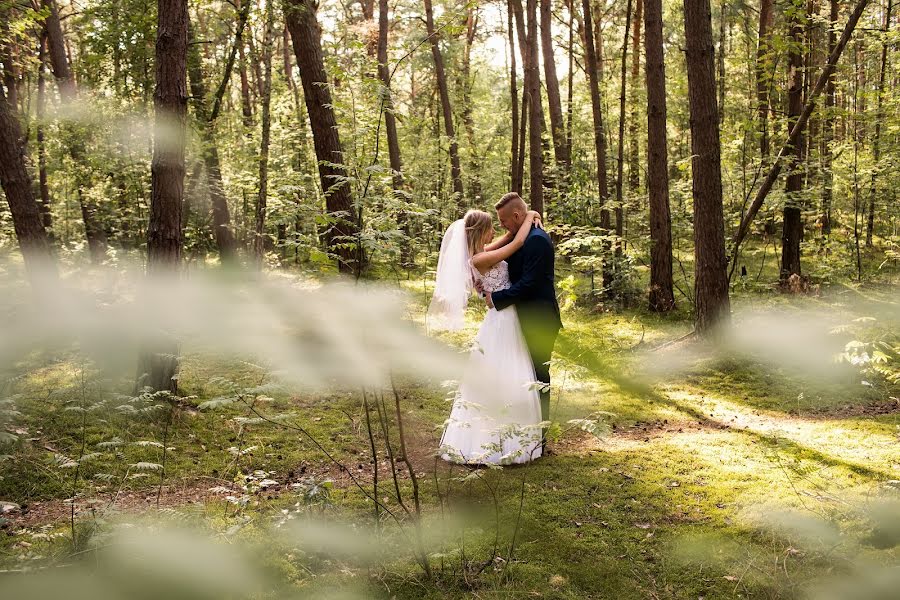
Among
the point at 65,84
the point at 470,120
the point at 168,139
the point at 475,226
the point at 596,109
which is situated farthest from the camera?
the point at 470,120

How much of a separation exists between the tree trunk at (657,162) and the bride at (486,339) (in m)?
6.38

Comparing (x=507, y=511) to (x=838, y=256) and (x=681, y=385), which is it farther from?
(x=838, y=256)

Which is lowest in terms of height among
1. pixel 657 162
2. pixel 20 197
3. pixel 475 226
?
pixel 475 226

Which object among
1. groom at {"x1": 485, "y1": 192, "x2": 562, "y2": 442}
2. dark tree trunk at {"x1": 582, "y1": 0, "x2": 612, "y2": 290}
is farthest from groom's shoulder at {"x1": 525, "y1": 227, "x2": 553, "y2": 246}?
dark tree trunk at {"x1": 582, "y1": 0, "x2": 612, "y2": 290}

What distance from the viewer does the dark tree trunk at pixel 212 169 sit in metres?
14.2

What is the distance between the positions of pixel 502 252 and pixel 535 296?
525 mm

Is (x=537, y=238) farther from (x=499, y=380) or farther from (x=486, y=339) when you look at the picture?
(x=499, y=380)

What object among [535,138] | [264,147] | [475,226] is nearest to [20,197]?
[475,226]

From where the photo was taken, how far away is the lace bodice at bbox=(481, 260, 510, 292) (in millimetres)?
6113

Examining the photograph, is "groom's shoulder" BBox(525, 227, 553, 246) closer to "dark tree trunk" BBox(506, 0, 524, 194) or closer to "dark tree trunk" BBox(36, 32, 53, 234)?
"dark tree trunk" BBox(506, 0, 524, 194)

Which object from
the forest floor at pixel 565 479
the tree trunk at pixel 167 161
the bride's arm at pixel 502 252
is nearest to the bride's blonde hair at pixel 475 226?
the bride's arm at pixel 502 252

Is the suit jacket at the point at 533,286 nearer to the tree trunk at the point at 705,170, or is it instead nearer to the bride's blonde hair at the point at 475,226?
the bride's blonde hair at the point at 475,226

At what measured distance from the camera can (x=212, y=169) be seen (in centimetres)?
1692

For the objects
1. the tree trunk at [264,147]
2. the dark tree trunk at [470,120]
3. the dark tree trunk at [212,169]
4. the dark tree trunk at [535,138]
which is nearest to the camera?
the dark tree trunk at [535,138]
